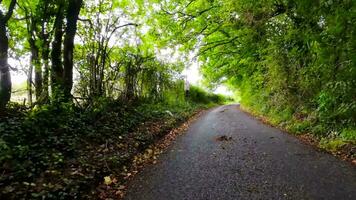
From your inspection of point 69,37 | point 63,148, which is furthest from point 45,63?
point 63,148

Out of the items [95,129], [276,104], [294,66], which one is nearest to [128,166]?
[95,129]

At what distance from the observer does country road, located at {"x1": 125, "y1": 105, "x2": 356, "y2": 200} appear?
524 centimetres

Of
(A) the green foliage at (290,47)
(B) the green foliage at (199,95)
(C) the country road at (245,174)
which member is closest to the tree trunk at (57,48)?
(C) the country road at (245,174)

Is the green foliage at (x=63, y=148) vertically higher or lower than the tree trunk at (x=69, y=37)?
lower

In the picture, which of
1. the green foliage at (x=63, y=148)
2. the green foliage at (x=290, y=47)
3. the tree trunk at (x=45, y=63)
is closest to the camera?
the green foliage at (x=63, y=148)

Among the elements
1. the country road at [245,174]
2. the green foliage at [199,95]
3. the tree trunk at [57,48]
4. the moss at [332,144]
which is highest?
the tree trunk at [57,48]

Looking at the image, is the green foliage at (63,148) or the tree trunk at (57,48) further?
the tree trunk at (57,48)

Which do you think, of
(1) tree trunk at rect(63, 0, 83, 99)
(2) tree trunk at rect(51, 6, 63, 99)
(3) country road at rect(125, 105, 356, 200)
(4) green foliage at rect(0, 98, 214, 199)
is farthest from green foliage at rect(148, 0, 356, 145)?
(2) tree trunk at rect(51, 6, 63, 99)

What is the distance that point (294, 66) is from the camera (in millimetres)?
12484

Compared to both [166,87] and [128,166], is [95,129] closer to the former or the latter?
[128,166]

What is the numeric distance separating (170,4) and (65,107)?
424 inches

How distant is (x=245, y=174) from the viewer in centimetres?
630

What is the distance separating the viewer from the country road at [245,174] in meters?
5.24

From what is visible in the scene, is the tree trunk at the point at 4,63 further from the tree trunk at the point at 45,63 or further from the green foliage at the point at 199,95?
the green foliage at the point at 199,95
